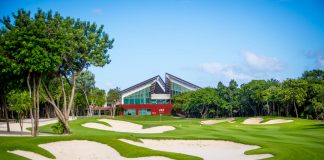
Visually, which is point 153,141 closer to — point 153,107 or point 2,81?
point 2,81

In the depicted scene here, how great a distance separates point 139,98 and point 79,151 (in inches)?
4915

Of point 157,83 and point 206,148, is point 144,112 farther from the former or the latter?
point 206,148

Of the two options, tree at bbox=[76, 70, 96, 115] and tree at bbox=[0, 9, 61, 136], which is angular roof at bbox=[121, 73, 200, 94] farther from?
tree at bbox=[0, 9, 61, 136]

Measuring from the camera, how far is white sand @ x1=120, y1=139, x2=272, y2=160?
91.0 feet

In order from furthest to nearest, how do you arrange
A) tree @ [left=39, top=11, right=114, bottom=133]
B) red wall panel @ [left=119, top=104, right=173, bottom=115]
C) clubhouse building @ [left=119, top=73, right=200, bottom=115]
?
1. clubhouse building @ [left=119, top=73, right=200, bottom=115]
2. red wall panel @ [left=119, top=104, right=173, bottom=115]
3. tree @ [left=39, top=11, right=114, bottom=133]

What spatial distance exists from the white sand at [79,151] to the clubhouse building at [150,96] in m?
117

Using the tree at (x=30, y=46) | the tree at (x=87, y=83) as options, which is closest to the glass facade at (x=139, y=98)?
the tree at (x=87, y=83)

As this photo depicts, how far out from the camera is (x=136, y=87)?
15262cm

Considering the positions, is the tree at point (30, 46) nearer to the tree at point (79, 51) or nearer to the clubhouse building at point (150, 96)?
the tree at point (79, 51)

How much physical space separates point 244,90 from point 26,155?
3957 inches

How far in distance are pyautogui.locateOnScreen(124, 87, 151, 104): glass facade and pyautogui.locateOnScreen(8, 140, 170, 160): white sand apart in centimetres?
12249

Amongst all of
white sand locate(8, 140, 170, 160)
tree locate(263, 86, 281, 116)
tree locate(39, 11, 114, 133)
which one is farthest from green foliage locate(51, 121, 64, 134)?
tree locate(263, 86, 281, 116)

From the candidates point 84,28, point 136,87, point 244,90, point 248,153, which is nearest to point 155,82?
point 136,87

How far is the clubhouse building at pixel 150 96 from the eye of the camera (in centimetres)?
14738
